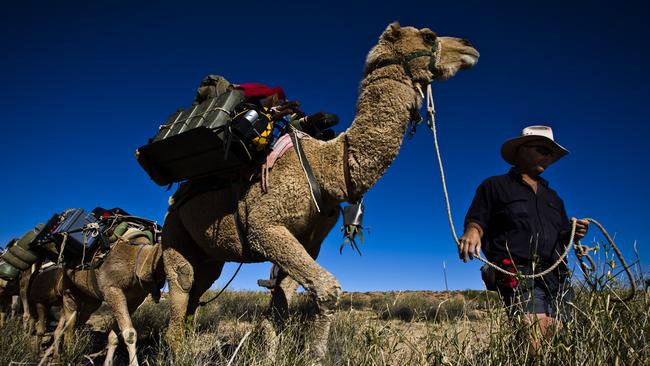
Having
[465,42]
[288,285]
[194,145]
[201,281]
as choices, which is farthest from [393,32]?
[201,281]

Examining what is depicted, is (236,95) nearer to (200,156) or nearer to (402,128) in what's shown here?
(200,156)

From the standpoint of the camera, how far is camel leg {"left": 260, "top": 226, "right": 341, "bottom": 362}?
3211 millimetres

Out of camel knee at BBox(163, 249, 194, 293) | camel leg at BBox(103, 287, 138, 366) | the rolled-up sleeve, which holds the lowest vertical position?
camel leg at BBox(103, 287, 138, 366)

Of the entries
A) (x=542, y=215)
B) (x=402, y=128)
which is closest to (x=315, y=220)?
(x=402, y=128)

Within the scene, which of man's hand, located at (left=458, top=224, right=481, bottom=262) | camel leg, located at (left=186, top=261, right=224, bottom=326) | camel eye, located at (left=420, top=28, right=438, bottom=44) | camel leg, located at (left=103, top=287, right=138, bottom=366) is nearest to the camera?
man's hand, located at (left=458, top=224, right=481, bottom=262)

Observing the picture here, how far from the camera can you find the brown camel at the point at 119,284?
6121 millimetres

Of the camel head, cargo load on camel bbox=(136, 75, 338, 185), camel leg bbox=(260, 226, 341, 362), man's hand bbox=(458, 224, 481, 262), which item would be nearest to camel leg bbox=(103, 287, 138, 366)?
cargo load on camel bbox=(136, 75, 338, 185)

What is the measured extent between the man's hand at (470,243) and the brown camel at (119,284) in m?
4.04

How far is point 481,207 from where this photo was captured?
4.09 meters

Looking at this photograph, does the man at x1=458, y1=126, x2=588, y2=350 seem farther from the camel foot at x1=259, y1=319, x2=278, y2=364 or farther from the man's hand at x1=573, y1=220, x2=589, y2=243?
the camel foot at x1=259, y1=319, x2=278, y2=364

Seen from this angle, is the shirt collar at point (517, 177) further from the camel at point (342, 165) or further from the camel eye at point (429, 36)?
the camel eye at point (429, 36)

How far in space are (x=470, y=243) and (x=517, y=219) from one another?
26.0 inches

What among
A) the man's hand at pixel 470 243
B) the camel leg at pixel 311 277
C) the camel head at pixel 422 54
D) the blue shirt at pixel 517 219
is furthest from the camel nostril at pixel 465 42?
the camel leg at pixel 311 277

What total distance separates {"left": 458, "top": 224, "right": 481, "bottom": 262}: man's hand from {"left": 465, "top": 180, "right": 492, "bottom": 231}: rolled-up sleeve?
0.44ft
